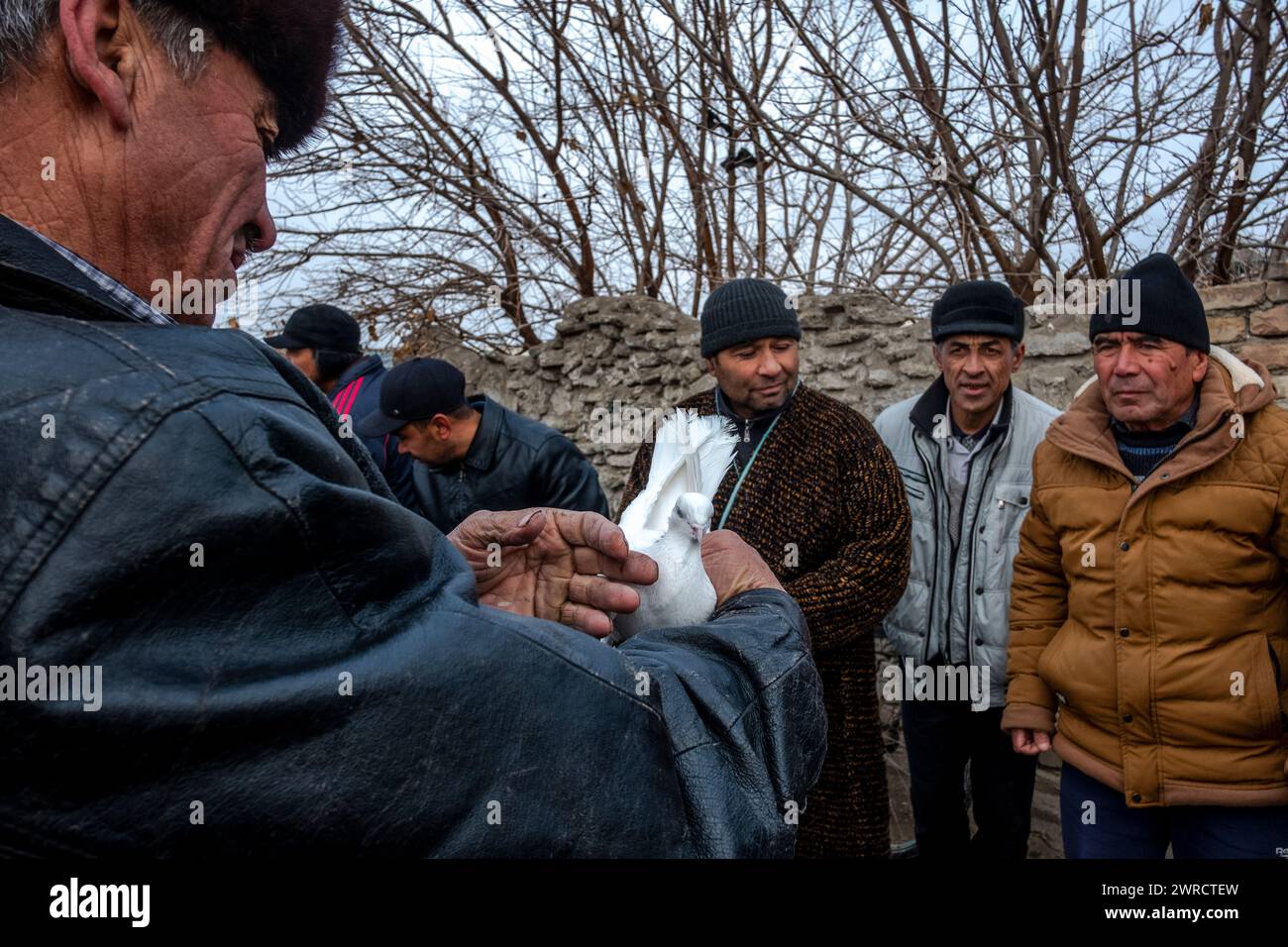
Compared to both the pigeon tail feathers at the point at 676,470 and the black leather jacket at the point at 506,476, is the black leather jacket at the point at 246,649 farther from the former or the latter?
the black leather jacket at the point at 506,476

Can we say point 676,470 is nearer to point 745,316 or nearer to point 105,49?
point 745,316

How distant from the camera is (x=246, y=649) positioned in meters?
0.64

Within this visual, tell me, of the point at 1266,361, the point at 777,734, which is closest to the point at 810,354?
the point at 1266,361

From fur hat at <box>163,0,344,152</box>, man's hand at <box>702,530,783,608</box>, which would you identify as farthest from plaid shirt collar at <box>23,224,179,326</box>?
man's hand at <box>702,530,783,608</box>

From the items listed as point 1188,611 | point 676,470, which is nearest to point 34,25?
point 676,470

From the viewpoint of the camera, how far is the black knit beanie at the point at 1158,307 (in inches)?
106

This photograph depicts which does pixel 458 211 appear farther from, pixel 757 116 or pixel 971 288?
pixel 971 288

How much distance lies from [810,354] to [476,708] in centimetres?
502

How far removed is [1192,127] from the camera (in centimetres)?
554

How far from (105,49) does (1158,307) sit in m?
2.83

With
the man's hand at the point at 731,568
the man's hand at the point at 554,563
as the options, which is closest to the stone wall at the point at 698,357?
the man's hand at the point at 731,568

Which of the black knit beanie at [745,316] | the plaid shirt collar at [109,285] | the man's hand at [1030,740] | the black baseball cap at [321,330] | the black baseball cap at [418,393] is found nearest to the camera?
the plaid shirt collar at [109,285]

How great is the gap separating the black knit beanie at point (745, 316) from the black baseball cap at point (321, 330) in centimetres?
247

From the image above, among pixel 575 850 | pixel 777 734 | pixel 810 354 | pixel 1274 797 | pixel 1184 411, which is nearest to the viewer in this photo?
pixel 575 850
